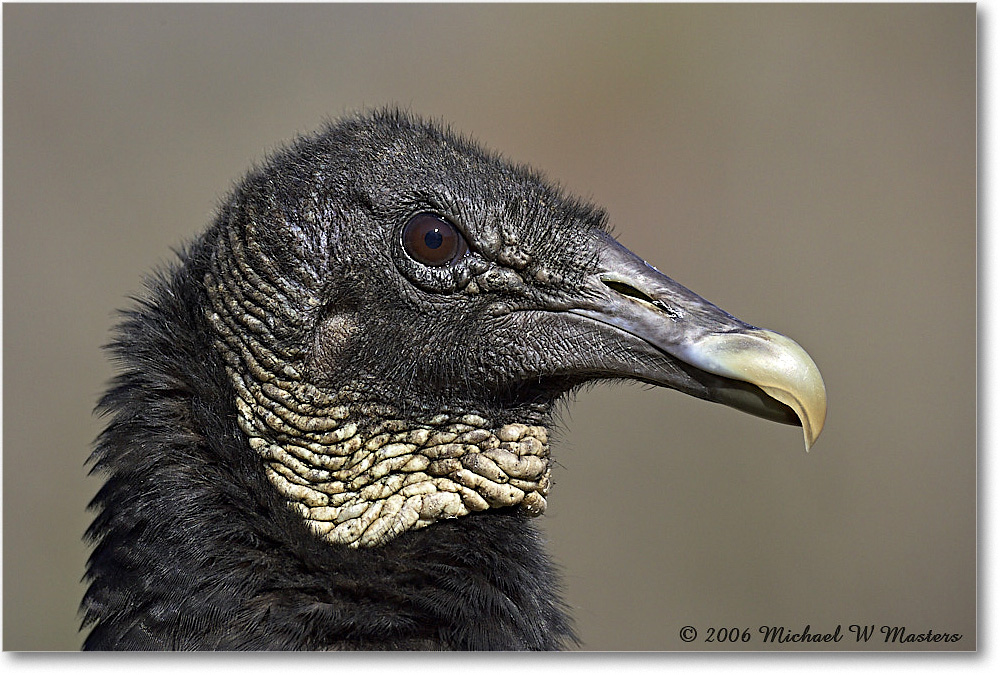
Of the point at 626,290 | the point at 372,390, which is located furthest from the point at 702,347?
the point at 372,390

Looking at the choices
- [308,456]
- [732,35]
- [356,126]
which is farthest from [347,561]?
[732,35]

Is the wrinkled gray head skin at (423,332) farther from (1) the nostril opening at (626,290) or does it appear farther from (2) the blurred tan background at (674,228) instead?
(2) the blurred tan background at (674,228)

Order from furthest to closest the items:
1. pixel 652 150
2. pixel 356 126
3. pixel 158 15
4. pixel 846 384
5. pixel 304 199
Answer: pixel 652 150
pixel 846 384
pixel 158 15
pixel 356 126
pixel 304 199

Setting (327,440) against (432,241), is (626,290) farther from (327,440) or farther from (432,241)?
(327,440)

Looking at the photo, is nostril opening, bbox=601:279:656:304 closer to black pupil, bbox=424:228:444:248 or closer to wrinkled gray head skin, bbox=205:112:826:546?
wrinkled gray head skin, bbox=205:112:826:546

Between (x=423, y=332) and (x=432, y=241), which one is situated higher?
(x=432, y=241)

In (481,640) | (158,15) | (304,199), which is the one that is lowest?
Answer: (481,640)

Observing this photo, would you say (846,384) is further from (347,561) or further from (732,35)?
(347,561)
